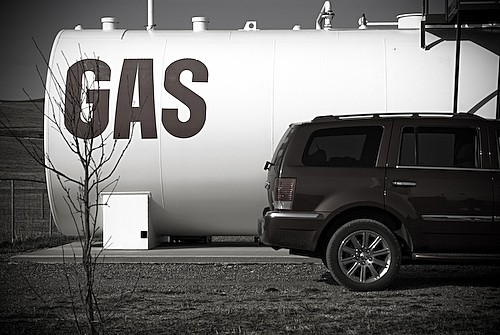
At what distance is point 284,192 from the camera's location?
11336mm

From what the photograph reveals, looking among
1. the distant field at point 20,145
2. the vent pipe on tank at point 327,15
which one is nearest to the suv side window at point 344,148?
the vent pipe on tank at point 327,15

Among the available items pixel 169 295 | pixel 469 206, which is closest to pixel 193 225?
pixel 169 295

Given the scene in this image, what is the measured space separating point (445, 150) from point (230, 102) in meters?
4.20

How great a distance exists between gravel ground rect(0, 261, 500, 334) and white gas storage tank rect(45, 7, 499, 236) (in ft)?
4.62

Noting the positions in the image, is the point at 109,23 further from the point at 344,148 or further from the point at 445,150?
the point at 445,150

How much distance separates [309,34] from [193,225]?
374 centimetres

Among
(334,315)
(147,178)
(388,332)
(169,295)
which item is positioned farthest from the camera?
(147,178)

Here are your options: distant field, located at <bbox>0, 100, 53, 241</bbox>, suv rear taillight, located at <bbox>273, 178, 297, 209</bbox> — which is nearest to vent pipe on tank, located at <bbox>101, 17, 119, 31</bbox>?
suv rear taillight, located at <bbox>273, 178, 297, 209</bbox>

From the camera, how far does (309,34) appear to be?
50.9 ft

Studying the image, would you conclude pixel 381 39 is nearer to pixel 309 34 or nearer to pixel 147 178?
pixel 309 34

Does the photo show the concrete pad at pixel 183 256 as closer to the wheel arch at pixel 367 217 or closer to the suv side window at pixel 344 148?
the wheel arch at pixel 367 217

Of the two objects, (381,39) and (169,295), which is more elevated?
(381,39)

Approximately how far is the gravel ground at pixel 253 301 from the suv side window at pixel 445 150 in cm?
156

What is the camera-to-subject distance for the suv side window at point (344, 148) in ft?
37.7
